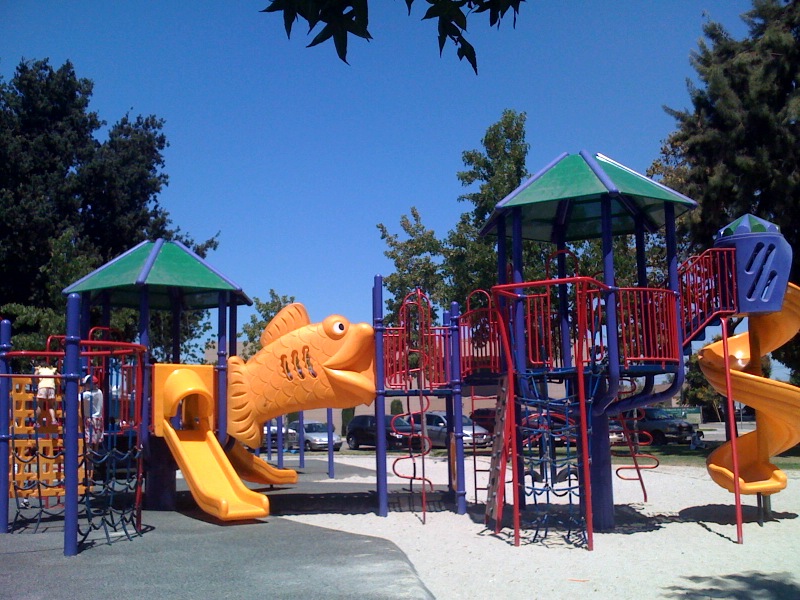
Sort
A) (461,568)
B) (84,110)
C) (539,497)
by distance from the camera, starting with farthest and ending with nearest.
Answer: (84,110), (539,497), (461,568)

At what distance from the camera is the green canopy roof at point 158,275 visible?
12906mm

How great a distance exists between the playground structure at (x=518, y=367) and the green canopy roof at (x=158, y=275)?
39 mm

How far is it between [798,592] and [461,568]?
3.17 m

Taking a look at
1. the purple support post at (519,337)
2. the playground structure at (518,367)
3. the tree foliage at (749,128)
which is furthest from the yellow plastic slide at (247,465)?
the tree foliage at (749,128)

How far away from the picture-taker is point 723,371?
1127 centimetres

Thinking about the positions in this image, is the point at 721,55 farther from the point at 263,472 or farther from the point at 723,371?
the point at 263,472

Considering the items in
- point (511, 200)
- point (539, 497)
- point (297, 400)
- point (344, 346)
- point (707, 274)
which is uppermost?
point (511, 200)

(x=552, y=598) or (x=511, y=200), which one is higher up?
(x=511, y=200)

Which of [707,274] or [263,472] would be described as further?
[263,472]

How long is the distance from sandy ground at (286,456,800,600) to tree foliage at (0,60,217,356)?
14696 millimetres

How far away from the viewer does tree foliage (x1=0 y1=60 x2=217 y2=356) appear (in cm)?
2514

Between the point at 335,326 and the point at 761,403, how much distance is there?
6242mm

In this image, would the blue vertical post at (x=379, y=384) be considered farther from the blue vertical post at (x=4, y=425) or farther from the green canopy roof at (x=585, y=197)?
the blue vertical post at (x=4, y=425)

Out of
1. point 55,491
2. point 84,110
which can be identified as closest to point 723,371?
point 55,491
